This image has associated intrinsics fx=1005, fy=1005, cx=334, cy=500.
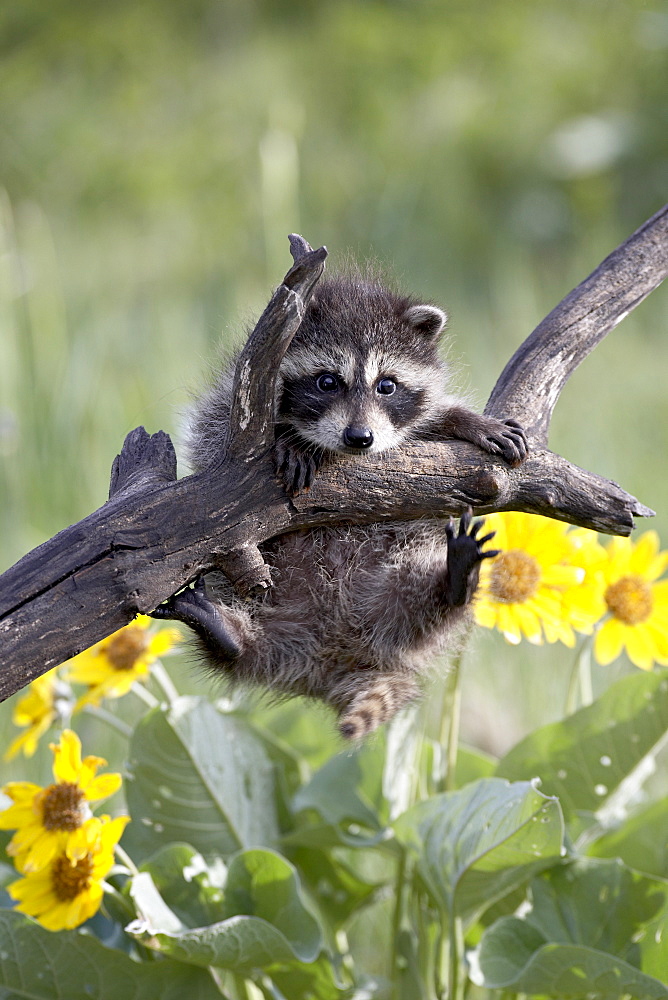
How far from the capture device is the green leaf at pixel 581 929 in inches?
69.2

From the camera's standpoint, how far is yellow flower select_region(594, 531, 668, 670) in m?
2.08

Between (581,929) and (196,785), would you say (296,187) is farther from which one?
(581,929)

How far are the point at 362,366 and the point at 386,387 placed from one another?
8 cm

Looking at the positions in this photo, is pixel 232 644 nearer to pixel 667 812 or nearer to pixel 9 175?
pixel 667 812

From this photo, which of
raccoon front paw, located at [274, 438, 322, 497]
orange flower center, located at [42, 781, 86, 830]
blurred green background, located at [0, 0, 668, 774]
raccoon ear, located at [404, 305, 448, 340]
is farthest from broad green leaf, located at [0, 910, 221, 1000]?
blurred green background, located at [0, 0, 668, 774]

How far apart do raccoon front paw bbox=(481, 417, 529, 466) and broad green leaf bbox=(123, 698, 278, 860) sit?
859mm

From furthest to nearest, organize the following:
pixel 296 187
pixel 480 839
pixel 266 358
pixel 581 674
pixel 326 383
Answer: pixel 296 187
pixel 581 674
pixel 326 383
pixel 480 839
pixel 266 358

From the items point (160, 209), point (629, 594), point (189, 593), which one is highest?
point (160, 209)

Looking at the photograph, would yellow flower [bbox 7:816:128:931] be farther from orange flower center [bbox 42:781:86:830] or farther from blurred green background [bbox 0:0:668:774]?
blurred green background [bbox 0:0:668:774]

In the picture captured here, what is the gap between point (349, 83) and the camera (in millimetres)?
7766

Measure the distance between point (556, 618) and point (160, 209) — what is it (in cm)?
570

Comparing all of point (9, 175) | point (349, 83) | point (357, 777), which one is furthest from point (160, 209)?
point (357, 777)

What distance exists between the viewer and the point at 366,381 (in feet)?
6.67

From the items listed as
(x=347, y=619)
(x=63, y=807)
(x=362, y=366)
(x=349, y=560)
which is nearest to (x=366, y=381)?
(x=362, y=366)
